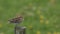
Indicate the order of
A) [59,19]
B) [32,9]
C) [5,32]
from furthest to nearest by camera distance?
1. [32,9]
2. [59,19]
3. [5,32]

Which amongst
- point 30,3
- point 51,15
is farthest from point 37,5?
point 51,15

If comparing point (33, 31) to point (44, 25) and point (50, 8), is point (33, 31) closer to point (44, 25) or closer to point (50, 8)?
point (44, 25)

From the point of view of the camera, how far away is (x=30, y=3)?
6.80 m

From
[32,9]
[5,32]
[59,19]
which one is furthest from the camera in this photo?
[32,9]

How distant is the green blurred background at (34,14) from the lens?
222 inches

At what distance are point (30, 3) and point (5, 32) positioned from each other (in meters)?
1.58

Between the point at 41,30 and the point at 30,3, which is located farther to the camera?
the point at 30,3

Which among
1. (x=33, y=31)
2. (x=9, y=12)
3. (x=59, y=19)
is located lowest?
(x=33, y=31)

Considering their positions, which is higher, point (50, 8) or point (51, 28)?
point (50, 8)

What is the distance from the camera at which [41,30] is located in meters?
5.62

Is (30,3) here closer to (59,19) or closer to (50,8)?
(50,8)

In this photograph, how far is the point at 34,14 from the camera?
20.5 feet

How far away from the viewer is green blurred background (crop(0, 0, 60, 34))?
563cm

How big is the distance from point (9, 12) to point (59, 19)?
1.21 meters
